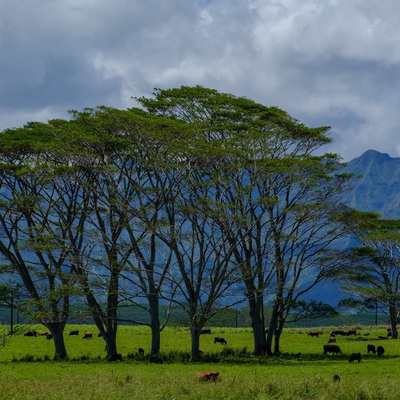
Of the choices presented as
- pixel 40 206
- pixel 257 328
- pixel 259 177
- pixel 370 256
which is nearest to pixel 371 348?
pixel 257 328

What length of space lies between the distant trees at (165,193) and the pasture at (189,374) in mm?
2958

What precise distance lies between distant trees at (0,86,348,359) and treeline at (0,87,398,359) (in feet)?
0.28

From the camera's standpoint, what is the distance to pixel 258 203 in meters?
39.3

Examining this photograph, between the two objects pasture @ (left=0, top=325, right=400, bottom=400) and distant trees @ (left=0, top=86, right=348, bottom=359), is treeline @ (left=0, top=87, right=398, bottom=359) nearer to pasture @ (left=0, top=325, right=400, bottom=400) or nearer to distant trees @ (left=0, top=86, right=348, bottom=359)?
distant trees @ (left=0, top=86, right=348, bottom=359)

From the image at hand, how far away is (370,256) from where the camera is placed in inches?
2106

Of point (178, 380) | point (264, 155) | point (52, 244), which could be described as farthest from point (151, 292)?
point (178, 380)

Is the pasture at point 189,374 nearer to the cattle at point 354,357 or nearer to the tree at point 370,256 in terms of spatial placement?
the cattle at point 354,357

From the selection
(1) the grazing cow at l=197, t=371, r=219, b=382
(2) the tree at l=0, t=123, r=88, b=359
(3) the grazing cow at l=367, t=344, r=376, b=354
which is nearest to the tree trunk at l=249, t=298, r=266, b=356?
(3) the grazing cow at l=367, t=344, r=376, b=354

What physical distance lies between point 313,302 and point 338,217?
5.73 metres

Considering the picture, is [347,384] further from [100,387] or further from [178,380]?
[100,387]

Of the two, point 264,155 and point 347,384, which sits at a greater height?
point 264,155

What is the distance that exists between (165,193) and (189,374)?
613 inches

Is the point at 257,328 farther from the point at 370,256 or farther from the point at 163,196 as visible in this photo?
the point at 370,256

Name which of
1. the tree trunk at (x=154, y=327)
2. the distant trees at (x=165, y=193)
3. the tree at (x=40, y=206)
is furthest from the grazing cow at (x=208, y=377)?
the tree trunk at (x=154, y=327)
